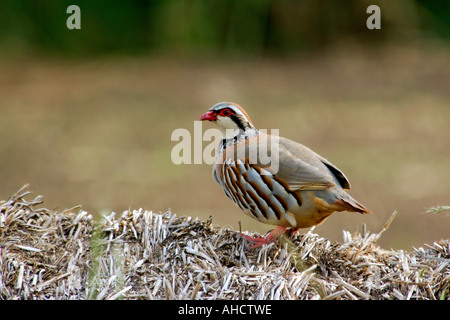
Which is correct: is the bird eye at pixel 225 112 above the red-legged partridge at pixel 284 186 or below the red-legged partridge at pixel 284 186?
above

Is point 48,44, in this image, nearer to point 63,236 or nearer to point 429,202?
point 429,202

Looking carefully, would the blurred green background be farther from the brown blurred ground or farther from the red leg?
the red leg

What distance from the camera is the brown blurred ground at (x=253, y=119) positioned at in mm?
7957

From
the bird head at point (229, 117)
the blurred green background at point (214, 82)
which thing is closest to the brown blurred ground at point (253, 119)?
the blurred green background at point (214, 82)

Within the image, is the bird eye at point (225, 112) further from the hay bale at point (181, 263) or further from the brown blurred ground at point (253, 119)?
the brown blurred ground at point (253, 119)

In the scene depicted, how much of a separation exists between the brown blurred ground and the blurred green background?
3 centimetres

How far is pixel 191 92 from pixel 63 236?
278 inches

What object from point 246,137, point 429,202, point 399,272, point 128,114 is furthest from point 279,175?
point 128,114

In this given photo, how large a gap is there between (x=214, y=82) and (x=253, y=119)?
4.67 feet

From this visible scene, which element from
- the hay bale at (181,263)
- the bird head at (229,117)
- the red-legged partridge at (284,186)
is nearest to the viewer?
the hay bale at (181,263)

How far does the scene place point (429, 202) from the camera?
7.79 meters

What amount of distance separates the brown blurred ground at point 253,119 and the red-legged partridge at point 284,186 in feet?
8.30

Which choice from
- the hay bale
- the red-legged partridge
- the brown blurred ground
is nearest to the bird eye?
the red-legged partridge

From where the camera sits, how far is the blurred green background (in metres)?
9.01
